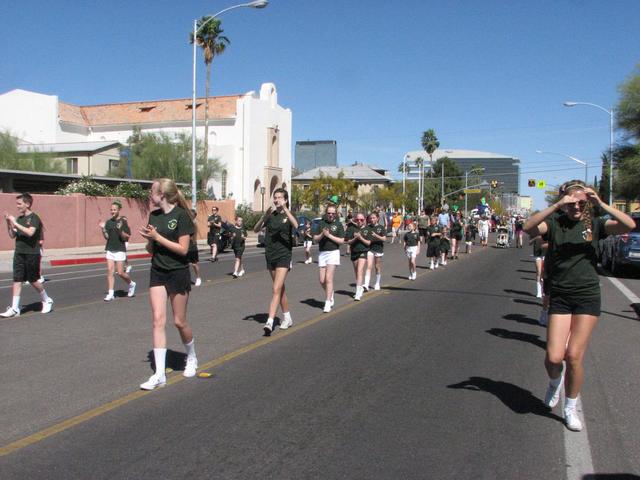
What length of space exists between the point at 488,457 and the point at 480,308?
7534mm

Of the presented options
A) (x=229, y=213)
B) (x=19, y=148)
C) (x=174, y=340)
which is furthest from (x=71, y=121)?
(x=174, y=340)

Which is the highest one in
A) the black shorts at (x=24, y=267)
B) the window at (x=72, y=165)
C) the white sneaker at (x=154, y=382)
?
the window at (x=72, y=165)

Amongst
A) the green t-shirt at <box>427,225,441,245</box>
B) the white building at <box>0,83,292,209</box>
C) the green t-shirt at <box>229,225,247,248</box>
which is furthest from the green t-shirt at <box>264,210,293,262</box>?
the white building at <box>0,83,292,209</box>

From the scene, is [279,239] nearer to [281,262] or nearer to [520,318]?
[281,262]

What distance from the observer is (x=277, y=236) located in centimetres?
888

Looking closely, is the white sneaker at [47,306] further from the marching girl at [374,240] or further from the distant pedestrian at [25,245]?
the marching girl at [374,240]

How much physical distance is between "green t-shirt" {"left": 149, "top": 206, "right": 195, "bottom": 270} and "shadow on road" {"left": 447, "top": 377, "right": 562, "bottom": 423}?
288 centimetres

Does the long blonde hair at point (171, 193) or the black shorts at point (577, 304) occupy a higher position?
the long blonde hair at point (171, 193)

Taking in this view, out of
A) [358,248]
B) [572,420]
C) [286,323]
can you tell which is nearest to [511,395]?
[572,420]

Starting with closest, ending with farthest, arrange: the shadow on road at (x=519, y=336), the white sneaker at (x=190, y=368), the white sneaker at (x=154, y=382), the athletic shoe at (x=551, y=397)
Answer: the athletic shoe at (x=551, y=397), the white sneaker at (x=154, y=382), the white sneaker at (x=190, y=368), the shadow on road at (x=519, y=336)

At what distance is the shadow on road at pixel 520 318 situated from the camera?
10387mm

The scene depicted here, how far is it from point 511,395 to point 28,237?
24.4ft

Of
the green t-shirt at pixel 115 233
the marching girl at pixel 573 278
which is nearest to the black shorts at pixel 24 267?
the green t-shirt at pixel 115 233

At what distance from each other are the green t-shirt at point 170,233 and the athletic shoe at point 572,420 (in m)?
3.61
